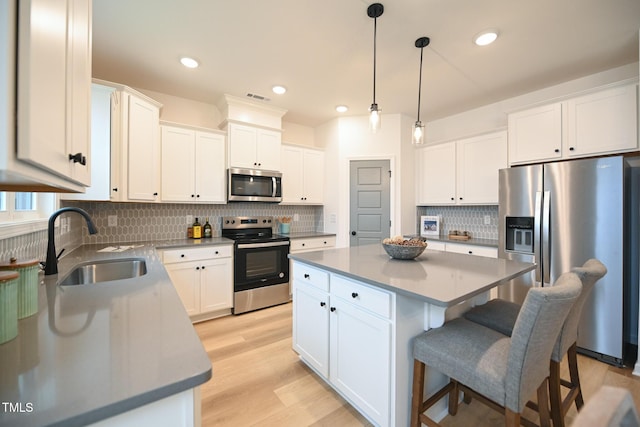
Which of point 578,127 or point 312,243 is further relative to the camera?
point 312,243

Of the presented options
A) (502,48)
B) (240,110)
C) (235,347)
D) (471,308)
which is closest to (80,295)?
(235,347)

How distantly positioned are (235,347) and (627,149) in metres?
3.91

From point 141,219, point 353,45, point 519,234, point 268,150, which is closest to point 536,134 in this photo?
point 519,234

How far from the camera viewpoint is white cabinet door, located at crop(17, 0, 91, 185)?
1.69 feet

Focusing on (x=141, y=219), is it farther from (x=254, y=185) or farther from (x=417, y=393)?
(x=417, y=393)

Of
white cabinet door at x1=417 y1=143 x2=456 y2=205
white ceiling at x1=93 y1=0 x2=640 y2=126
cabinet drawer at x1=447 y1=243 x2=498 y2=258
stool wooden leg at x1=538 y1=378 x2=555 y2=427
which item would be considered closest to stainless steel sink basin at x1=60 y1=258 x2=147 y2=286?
white ceiling at x1=93 y1=0 x2=640 y2=126

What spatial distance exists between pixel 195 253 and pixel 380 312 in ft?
7.47

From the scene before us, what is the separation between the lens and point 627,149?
227cm

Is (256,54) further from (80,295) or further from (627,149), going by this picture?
(627,149)

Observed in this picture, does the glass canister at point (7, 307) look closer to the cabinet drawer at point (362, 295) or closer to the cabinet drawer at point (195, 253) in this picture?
the cabinet drawer at point (362, 295)

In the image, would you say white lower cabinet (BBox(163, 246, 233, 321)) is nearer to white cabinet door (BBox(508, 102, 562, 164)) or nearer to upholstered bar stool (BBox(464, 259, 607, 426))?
upholstered bar stool (BBox(464, 259, 607, 426))

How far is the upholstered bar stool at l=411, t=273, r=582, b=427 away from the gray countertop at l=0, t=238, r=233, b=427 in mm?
1132

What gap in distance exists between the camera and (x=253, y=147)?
3531 millimetres

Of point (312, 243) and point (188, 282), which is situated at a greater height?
point (312, 243)
